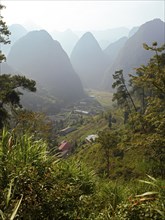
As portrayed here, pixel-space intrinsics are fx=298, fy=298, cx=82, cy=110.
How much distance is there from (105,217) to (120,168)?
32568mm

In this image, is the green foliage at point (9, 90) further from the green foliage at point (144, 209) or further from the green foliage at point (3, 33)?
the green foliage at point (144, 209)

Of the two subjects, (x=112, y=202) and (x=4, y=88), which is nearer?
(x=112, y=202)

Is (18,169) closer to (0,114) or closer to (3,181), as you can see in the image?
(3,181)

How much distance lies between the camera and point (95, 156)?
162ft

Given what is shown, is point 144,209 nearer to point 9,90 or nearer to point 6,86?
Result: point 9,90

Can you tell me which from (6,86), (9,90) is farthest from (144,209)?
(6,86)

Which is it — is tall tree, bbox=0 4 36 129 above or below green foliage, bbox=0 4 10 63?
below

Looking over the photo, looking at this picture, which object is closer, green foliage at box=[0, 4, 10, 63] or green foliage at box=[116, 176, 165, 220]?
green foliage at box=[116, 176, 165, 220]

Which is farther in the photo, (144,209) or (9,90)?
(9,90)

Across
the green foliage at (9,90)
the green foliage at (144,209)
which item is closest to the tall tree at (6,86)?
the green foliage at (9,90)

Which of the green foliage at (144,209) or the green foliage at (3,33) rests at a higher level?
the green foliage at (3,33)

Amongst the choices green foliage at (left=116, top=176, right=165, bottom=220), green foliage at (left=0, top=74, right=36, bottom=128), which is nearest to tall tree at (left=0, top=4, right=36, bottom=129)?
green foliage at (left=0, top=74, right=36, bottom=128)

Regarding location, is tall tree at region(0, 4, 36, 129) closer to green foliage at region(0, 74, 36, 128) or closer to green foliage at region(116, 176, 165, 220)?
green foliage at region(0, 74, 36, 128)

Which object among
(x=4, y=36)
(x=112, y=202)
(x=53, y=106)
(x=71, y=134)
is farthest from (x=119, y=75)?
(x=53, y=106)
